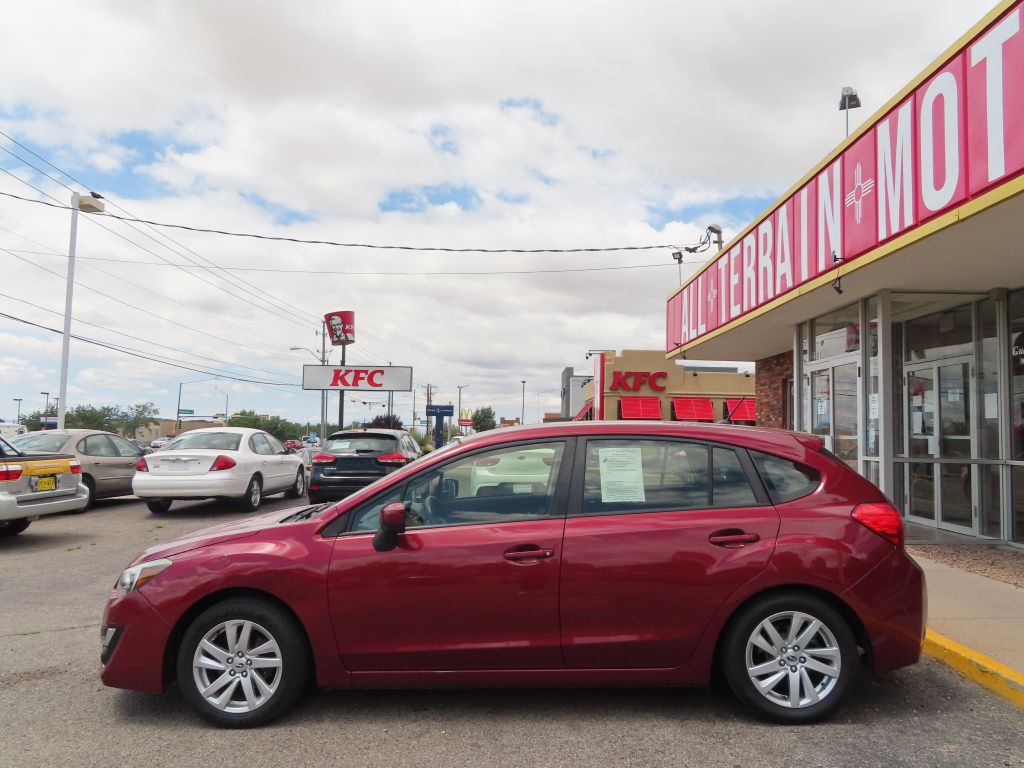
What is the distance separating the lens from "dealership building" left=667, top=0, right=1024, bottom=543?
5.73 m

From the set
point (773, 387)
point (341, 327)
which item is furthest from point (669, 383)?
point (341, 327)

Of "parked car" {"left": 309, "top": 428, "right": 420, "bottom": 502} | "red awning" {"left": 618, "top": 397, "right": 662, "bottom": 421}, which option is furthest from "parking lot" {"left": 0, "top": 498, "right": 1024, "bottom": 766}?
"red awning" {"left": 618, "top": 397, "right": 662, "bottom": 421}

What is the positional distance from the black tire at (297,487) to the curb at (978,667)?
1248cm

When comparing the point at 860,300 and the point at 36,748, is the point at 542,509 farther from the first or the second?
the point at 860,300

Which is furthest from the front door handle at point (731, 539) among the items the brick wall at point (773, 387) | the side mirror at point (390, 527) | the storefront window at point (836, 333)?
the brick wall at point (773, 387)

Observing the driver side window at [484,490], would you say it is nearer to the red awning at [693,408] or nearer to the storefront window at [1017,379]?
the storefront window at [1017,379]

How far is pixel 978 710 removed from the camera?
4094mm

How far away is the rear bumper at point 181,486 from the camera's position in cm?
1199

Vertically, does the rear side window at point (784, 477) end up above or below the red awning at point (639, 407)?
below

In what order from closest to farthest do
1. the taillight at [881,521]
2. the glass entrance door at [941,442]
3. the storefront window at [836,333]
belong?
the taillight at [881,521] < the glass entrance door at [941,442] < the storefront window at [836,333]

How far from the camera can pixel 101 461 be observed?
1320 centimetres

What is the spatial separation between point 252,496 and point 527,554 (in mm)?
10123

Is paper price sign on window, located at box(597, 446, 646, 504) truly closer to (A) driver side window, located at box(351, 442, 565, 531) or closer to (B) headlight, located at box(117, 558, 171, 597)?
(A) driver side window, located at box(351, 442, 565, 531)

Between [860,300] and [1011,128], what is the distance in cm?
432
